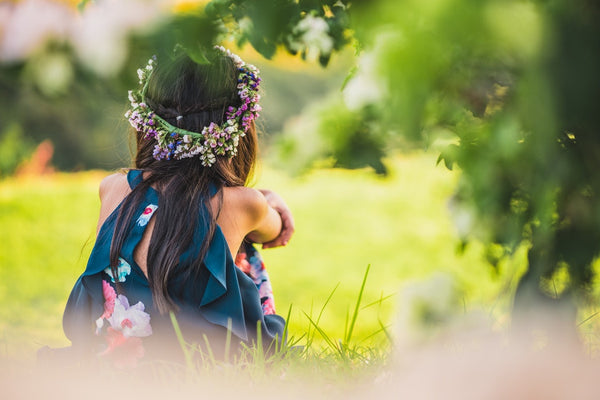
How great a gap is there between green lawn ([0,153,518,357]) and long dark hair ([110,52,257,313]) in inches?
63.0

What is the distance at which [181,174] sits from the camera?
1592 millimetres

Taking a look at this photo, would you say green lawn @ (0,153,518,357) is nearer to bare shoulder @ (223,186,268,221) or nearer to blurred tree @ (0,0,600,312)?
bare shoulder @ (223,186,268,221)

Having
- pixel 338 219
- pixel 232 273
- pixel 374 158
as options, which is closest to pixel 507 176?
pixel 374 158

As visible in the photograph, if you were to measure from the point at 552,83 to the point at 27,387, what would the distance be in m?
0.88

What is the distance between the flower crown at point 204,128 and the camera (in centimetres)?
160

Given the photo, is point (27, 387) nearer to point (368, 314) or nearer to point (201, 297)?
point (201, 297)

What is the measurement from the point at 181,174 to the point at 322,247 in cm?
319

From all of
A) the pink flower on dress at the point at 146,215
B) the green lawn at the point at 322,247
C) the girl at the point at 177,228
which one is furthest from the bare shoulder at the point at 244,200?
the green lawn at the point at 322,247

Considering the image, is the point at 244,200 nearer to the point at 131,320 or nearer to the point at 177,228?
the point at 177,228

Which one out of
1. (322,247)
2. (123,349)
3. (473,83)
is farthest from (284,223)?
(322,247)

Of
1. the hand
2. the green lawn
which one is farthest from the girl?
the green lawn

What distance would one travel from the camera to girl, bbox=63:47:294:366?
148 cm

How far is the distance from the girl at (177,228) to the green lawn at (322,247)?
5.03ft

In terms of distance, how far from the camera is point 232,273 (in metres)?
1.54
